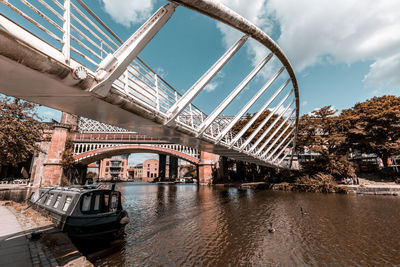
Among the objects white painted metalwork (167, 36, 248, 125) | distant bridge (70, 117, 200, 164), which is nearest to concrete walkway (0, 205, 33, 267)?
white painted metalwork (167, 36, 248, 125)

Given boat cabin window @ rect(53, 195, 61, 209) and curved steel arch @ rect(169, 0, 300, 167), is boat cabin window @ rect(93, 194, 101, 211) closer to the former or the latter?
boat cabin window @ rect(53, 195, 61, 209)

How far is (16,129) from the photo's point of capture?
15289mm

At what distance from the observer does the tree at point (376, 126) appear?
2748 cm

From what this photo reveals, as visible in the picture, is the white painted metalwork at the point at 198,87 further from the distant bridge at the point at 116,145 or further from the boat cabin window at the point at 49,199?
Result: the distant bridge at the point at 116,145

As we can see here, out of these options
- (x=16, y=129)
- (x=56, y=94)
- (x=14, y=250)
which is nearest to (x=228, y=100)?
(x=56, y=94)

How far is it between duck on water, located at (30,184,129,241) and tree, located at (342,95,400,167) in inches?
1350

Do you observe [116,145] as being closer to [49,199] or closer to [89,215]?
[49,199]

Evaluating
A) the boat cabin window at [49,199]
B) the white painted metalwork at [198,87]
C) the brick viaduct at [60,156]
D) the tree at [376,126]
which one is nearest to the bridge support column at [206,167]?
the brick viaduct at [60,156]

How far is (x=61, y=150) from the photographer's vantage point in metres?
43.1

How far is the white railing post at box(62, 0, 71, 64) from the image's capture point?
384cm

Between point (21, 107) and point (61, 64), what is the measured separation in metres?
17.9

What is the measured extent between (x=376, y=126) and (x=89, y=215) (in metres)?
37.8

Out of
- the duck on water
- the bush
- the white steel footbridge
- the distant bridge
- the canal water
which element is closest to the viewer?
the white steel footbridge

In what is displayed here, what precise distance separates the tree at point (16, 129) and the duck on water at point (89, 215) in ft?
31.5
